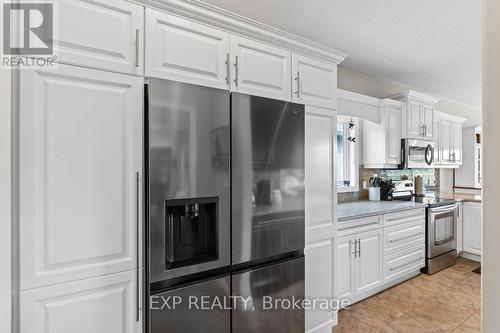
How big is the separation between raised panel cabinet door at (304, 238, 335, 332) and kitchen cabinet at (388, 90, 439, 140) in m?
2.29

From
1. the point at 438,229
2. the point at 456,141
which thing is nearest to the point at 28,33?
the point at 438,229

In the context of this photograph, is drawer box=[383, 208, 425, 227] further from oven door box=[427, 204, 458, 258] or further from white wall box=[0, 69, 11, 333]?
white wall box=[0, 69, 11, 333]

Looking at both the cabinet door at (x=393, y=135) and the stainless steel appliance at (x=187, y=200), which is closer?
the stainless steel appliance at (x=187, y=200)

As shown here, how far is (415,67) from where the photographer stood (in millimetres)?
3441

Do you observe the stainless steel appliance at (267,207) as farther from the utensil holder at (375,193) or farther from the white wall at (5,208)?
the utensil holder at (375,193)

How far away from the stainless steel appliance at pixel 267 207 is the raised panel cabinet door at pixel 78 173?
1.90ft

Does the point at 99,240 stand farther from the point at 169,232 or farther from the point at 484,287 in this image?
the point at 484,287

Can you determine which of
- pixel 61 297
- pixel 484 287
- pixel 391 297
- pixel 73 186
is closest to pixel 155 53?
pixel 73 186

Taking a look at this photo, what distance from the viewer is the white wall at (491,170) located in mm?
517

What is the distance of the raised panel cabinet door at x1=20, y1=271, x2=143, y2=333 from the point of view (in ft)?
4.04

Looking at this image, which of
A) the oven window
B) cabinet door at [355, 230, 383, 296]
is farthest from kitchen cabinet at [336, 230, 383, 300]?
the oven window

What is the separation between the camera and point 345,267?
265 centimetres

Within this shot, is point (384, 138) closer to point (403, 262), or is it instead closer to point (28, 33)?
point (403, 262)

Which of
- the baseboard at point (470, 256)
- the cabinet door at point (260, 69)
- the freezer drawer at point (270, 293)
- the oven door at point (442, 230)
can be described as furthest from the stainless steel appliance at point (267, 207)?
the baseboard at point (470, 256)
